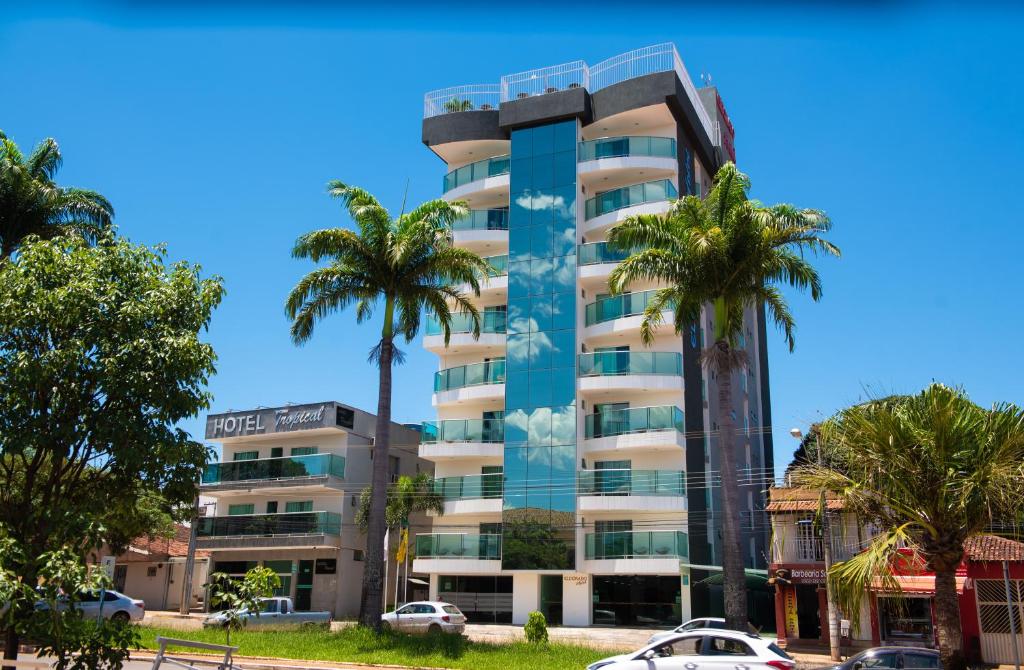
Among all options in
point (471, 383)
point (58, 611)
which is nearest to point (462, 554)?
point (471, 383)

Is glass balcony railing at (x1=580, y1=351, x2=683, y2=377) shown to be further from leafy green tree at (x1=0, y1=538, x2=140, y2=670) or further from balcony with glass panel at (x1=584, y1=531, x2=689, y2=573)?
leafy green tree at (x1=0, y1=538, x2=140, y2=670)

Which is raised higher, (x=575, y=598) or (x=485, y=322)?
(x=485, y=322)

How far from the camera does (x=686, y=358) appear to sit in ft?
150

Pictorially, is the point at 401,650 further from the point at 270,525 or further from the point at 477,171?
the point at 477,171


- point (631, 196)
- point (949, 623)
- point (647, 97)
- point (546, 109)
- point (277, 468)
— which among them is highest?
point (546, 109)

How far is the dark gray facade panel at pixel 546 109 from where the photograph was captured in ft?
157

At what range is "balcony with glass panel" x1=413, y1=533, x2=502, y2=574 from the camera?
43125 millimetres

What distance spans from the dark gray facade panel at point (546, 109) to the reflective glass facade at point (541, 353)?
53 centimetres

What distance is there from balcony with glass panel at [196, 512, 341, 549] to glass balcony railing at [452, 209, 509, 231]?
17.6 meters

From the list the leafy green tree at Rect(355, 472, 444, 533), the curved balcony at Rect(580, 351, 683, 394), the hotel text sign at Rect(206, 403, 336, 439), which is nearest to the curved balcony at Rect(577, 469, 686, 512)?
the curved balcony at Rect(580, 351, 683, 394)

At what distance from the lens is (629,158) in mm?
47031

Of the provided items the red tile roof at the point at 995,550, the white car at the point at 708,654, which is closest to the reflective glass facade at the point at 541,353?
the red tile roof at the point at 995,550

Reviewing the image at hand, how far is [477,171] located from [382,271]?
742 inches

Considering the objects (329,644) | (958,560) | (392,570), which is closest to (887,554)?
(958,560)
